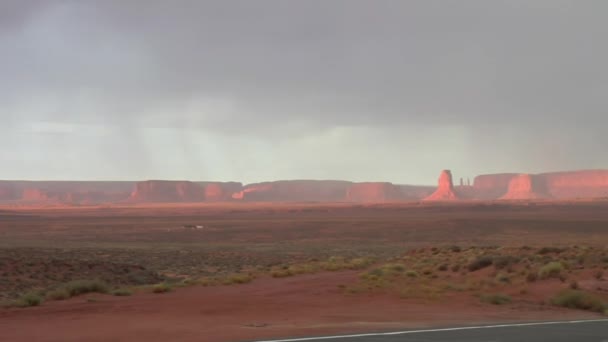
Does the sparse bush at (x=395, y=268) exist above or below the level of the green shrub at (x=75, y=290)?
below

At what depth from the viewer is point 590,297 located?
64.9ft

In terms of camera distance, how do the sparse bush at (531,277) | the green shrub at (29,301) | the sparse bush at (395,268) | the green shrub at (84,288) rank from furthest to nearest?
the sparse bush at (395,268) < the sparse bush at (531,277) < the green shrub at (84,288) < the green shrub at (29,301)

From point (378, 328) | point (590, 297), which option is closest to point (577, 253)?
point (590, 297)

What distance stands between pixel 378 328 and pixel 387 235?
66901 millimetres

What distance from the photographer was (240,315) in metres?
17.9

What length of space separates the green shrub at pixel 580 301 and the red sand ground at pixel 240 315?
22.6 inches

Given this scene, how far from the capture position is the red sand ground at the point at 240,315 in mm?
14172

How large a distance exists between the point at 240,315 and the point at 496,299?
7.17m

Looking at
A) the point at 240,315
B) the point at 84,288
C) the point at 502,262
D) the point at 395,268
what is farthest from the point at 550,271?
the point at 84,288

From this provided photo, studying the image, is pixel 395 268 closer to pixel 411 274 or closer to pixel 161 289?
pixel 411 274

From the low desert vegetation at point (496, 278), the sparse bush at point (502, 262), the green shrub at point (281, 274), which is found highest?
the sparse bush at point (502, 262)

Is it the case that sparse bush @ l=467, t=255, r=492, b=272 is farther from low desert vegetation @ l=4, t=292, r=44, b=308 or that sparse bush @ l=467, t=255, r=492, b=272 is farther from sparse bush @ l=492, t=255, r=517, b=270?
low desert vegetation @ l=4, t=292, r=44, b=308

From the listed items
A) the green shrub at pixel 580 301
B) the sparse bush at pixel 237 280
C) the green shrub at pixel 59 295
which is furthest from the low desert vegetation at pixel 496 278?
the green shrub at pixel 59 295

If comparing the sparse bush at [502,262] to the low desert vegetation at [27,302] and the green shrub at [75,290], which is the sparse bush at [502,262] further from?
the low desert vegetation at [27,302]
